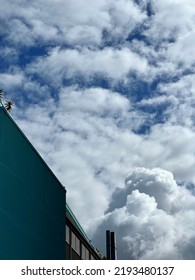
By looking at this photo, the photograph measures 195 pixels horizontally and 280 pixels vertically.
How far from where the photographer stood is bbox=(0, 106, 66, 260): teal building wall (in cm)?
2162

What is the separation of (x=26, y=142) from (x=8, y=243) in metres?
6.19

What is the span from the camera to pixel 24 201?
23875mm

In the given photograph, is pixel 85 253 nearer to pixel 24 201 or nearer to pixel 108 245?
pixel 24 201

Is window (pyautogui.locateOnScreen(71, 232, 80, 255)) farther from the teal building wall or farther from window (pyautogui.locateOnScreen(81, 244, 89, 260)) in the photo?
the teal building wall

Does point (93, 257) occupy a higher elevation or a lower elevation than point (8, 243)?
higher

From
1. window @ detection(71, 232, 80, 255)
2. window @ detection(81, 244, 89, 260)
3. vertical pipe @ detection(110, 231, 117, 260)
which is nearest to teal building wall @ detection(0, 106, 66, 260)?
window @ detection(71, 232, 80, 255)

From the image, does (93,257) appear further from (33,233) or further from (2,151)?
(2,151)

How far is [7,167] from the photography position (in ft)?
72.3

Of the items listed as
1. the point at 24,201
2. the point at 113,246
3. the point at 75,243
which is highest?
the point at 113,246

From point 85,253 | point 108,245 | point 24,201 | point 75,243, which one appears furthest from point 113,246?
point 24,201

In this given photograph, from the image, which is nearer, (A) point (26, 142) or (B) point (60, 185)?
(A) point (26, 142)

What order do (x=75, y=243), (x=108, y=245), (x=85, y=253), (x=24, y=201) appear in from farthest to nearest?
(x=108, y=245) < (x=85, y=253) < (x=75, y=243) < (x=24, y=201)
